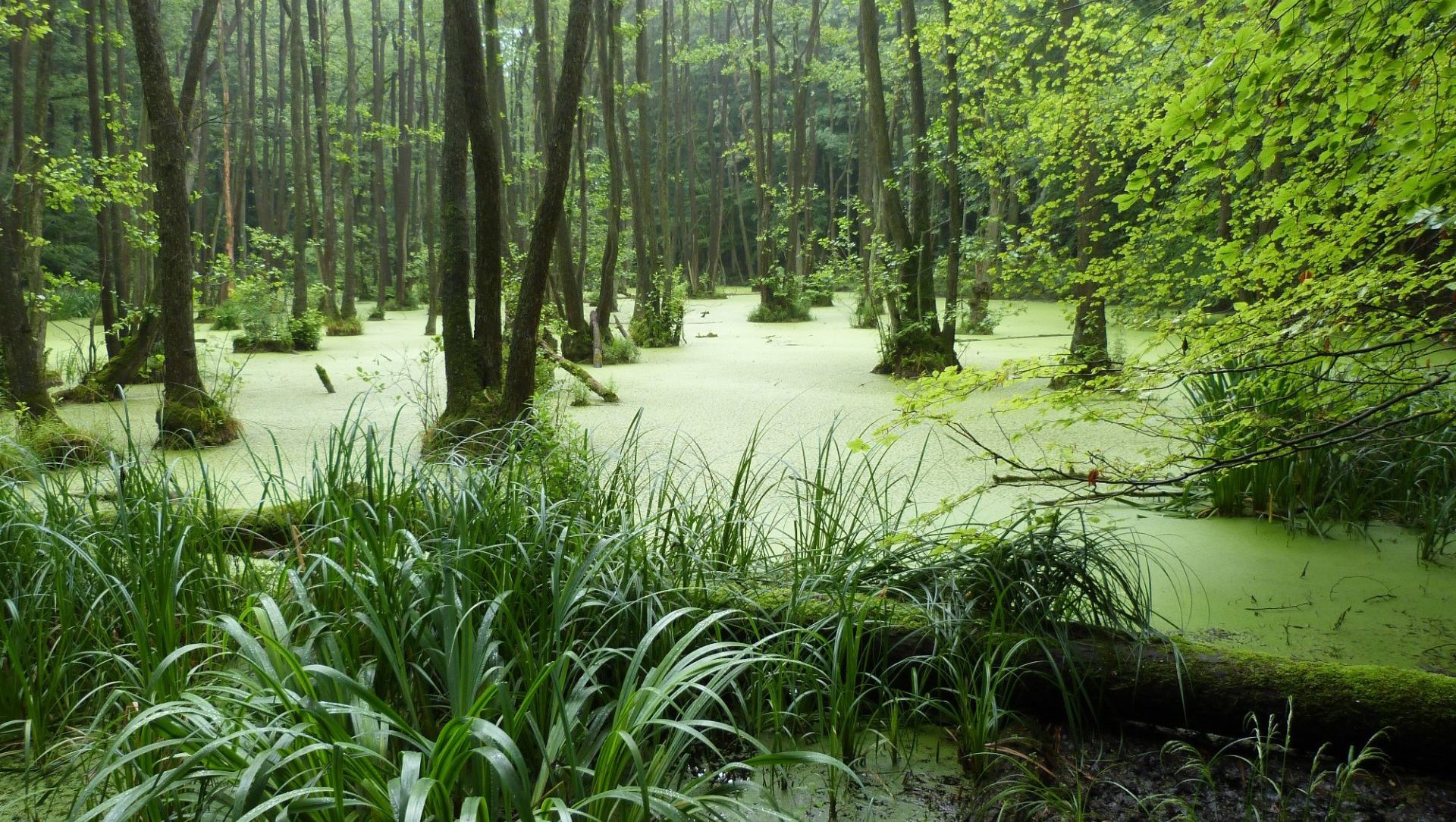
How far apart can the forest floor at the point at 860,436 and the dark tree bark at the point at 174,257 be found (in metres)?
0.22

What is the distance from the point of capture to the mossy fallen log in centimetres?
185

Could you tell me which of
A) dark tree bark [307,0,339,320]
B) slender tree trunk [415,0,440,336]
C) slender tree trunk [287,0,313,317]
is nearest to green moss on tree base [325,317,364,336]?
dark tree bark [307,0,339,320]

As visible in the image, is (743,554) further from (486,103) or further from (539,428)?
(486,103)

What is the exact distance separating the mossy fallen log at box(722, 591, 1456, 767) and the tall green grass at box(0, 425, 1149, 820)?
0.10ft

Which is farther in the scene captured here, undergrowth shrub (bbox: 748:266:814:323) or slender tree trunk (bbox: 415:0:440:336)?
undergrowth shrub (bbox: 748:266:814:323)

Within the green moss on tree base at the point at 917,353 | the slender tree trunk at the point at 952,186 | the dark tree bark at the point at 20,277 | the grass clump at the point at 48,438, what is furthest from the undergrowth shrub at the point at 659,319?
the grass clump at the point at 48,438

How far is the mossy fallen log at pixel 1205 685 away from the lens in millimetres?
1853

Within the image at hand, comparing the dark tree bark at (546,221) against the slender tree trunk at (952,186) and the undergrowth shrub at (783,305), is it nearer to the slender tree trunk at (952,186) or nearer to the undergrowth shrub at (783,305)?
the slender tree trunk at (952,186)

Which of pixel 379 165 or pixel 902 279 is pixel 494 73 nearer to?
pixel 902 279

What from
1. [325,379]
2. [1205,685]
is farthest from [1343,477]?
[325,379]

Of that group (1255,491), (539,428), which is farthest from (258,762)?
(1255,491)

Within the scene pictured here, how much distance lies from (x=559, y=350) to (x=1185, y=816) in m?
7.16

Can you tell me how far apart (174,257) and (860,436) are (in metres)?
4.23

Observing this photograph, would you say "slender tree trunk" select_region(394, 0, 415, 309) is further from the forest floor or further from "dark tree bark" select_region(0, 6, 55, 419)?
"dark tree bark" select_region(0, 6, 55, 419)
